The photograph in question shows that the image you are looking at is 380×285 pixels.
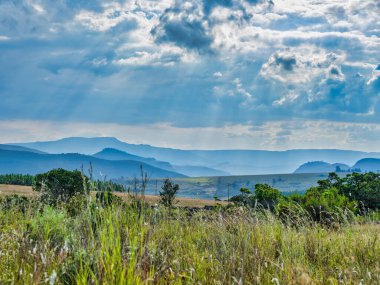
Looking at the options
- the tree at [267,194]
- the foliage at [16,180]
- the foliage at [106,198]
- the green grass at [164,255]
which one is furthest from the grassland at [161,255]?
the foliage at [16,180]

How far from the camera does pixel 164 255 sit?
25.1 ft

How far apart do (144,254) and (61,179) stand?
44074mm

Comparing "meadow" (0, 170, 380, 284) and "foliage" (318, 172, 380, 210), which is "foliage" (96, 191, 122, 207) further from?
"foliage" (318, 172, 380, 210)

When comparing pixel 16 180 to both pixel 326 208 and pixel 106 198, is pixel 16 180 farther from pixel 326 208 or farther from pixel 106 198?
pixel 106 198

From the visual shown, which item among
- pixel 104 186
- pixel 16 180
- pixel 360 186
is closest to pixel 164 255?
pixel 104 186

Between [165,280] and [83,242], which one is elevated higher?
[83,242]

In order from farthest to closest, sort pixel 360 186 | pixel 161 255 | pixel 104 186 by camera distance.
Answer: pixel 360 186 < pixel 104 186 < pixel 161 255

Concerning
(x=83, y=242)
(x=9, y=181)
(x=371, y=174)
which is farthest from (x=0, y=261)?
(x=9, y=181)

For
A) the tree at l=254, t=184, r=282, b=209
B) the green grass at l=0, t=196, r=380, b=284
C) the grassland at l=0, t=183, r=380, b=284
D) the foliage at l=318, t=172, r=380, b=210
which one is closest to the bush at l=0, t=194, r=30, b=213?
the grassland at l=0, t=183, r=380, b=284

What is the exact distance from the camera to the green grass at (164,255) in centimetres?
530

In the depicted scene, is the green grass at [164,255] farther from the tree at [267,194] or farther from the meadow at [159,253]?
the tree at [267,194]

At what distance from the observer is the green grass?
5.30m

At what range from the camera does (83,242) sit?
6270mm

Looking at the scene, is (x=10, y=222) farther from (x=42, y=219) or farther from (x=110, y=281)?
(x=110, y=281)
